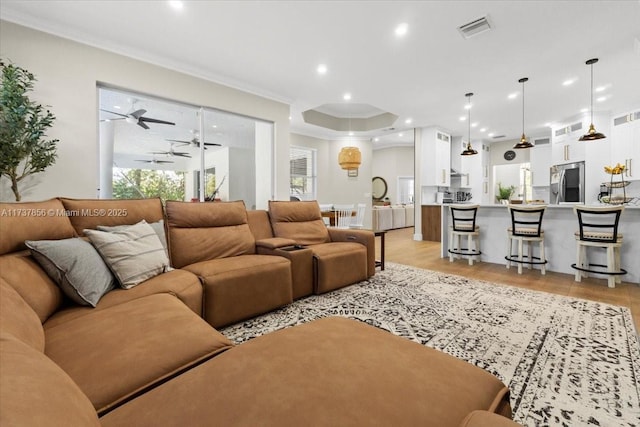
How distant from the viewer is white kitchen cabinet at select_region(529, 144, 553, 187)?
27.4 ft

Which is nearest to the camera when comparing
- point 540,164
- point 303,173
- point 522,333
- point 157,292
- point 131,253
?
point 157,292

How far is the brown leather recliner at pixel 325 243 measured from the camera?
3.00 m

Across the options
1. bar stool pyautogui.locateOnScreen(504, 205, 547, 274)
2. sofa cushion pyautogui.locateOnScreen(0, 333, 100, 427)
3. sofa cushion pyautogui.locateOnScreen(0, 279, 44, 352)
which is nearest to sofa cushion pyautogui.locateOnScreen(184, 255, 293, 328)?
sofa cushion pyautogui.locateOnScreen(0, 279, 44, 352)

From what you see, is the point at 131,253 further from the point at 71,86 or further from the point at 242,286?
the point at 71,86

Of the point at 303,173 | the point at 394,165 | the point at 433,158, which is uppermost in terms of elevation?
the point at 394,165

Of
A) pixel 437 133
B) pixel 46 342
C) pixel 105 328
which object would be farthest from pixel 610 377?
pixel 437 133

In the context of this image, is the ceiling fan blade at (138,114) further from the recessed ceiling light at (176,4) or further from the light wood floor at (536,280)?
the light wood floor at (536,280)

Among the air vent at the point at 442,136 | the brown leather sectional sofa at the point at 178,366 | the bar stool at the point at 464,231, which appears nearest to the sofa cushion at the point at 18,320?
the brown leather sectional sofa at the point at 178,366

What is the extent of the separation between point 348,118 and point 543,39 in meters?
4.66

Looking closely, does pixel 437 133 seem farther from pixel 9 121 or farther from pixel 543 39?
pixel 9 121

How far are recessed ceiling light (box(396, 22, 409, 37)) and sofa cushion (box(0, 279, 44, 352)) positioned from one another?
370 cm

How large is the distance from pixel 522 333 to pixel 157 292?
256 cm

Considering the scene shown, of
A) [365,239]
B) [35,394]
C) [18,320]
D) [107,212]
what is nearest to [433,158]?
[365,239]

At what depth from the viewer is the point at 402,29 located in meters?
3.19
